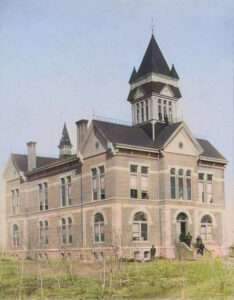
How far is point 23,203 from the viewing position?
43.8 meters

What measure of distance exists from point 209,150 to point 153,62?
8.24 metres

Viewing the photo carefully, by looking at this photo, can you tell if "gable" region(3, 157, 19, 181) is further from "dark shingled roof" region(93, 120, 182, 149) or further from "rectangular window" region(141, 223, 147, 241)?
"rectangular window" region(141, 223, 147, 241)

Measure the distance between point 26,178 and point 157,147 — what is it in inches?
550

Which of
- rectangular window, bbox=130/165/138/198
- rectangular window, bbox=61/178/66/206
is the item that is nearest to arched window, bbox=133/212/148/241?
rectangular window, bbox=130/165/138/198

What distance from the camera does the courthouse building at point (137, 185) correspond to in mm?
33344

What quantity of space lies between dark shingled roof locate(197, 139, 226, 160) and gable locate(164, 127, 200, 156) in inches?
107

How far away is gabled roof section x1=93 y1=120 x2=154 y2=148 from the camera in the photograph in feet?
110

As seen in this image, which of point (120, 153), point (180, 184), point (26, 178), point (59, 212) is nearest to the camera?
point (120, 153)

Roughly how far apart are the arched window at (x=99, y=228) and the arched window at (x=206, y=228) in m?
8.36

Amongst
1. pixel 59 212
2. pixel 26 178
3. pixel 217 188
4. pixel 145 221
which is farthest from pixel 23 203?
pixel 217 188

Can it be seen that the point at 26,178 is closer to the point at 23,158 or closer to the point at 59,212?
the point at 23,158

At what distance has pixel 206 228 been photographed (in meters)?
38.2

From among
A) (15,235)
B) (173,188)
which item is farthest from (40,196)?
(173,188)

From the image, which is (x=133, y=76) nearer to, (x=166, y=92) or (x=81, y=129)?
(x=166, y=92)
